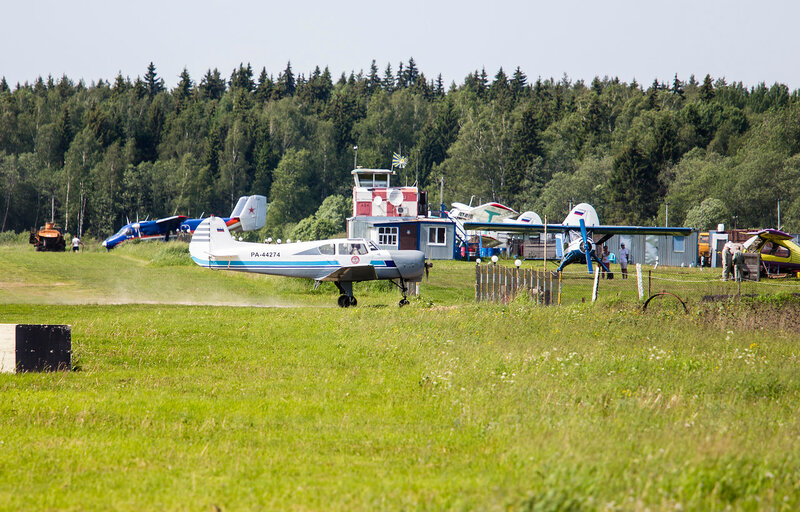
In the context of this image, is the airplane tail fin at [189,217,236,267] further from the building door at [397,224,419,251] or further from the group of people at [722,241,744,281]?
the building door at [397,224,419,251]

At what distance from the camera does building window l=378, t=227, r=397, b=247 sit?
4934 cm

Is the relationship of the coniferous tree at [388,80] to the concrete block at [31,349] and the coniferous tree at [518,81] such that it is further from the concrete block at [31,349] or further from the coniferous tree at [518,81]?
the concrete block at [31,349]

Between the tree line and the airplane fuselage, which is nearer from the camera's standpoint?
the airplane fuselage

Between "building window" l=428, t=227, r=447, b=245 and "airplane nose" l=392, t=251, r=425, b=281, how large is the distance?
2546 cm

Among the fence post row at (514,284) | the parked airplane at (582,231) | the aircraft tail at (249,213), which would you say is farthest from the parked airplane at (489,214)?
the fence post row at (514,284)

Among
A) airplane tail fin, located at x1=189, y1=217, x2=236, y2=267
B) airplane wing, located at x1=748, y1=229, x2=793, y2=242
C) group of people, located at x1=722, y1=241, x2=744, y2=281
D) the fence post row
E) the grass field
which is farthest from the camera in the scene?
airplane wing, located at x1=748, y1=229, x2=793, y2=242

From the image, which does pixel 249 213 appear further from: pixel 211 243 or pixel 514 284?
pixel 514 284

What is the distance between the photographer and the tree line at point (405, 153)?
71875 mm

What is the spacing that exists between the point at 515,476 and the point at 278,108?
385ft

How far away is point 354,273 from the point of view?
22875 mm

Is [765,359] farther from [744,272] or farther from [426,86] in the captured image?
[426,86]

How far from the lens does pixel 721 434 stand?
6.17m

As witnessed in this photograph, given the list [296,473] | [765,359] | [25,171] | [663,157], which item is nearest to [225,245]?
[765,359]

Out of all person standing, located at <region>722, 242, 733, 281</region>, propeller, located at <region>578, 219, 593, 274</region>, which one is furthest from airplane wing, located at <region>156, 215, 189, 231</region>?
person standing, located at <region>722, 242, 733, 281</region>
